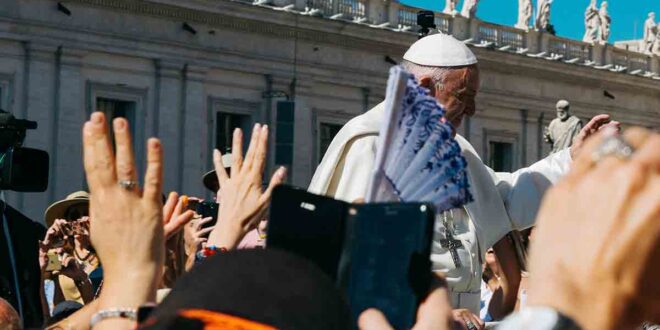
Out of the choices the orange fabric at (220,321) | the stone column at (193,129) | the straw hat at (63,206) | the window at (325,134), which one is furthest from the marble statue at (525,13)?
the orange fabric at (220,321)

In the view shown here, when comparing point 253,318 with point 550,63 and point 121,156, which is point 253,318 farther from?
point 550,63

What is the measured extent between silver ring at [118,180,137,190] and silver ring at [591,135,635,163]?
671mm

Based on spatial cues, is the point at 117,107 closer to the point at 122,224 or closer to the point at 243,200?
the point at 243,200

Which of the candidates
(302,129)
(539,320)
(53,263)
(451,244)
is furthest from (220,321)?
(302,129)

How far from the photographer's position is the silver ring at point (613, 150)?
56.0 inches

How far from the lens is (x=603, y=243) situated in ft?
4.50

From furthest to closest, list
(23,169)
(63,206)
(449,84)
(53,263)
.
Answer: (63,206) < (53,263) < (23,169) < (449,84)

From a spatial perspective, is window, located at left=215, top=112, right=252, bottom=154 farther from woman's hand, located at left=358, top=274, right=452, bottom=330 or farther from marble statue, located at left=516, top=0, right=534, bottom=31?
woman's hand, located at left=358, top=274, right=452, bottom=330

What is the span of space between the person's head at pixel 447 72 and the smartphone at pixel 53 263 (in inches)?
111

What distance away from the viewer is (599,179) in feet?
4.60

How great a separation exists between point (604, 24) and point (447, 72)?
138 feet

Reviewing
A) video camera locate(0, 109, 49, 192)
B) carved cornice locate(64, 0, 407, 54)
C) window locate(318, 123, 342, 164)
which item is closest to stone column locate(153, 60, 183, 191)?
carved cornice locate(64, 0, 407, 54)

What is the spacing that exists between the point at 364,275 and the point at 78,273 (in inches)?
195

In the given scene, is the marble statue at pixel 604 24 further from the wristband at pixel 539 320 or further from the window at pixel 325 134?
→ the wristband at pixel 539 320
